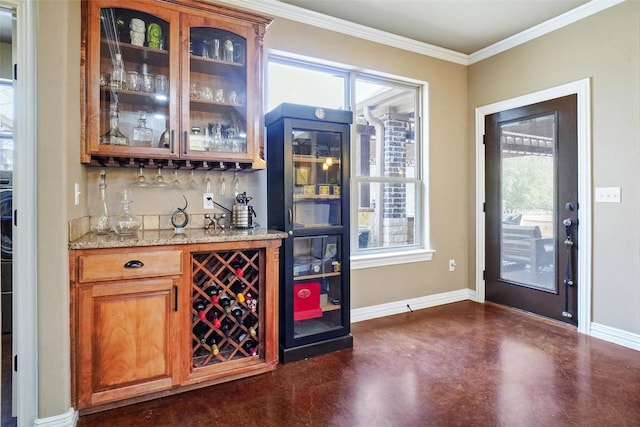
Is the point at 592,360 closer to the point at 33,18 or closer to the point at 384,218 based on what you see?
the point at 384,218

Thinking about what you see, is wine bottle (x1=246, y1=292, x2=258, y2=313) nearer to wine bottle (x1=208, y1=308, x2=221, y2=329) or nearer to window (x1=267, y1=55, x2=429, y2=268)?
wine bottle (x1=208, y1=308, x2=221, y2=329)

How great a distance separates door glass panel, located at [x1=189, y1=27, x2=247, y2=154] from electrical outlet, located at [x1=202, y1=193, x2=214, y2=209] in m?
0.40

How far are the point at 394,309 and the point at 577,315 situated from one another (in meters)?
1.57

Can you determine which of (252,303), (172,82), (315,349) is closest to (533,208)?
(315,349)

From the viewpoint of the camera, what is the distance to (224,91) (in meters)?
2.56

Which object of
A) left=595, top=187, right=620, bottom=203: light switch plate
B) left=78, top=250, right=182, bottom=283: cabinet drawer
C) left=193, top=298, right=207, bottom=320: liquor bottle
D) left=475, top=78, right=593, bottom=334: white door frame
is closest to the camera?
left=78, top=250, right=182, bottom=283: cabinet drawer

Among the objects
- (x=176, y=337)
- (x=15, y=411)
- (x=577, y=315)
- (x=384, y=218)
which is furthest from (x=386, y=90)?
(x=15, y=411)

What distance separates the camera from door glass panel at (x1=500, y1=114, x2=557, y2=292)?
10.8 feet

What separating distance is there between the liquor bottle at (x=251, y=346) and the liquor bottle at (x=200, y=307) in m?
0.33

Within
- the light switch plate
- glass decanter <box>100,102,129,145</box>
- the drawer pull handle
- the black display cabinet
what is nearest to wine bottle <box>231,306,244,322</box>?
the black display cabinet

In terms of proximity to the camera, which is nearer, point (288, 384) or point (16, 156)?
point (16, 156)

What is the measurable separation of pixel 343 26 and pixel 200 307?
2.68 m

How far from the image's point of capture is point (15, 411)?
5.90 feet

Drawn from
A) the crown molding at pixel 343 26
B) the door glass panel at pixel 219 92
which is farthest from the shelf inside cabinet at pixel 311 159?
the crown molding at pixel 343 26
